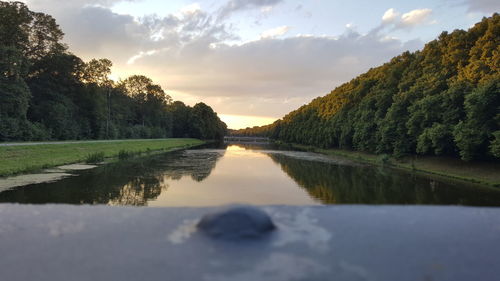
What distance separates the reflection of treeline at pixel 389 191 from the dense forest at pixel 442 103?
170 inches

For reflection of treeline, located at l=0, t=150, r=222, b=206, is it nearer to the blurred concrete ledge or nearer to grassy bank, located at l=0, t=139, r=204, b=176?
grassy bank, located at l=0, t=139, r=204, b=176

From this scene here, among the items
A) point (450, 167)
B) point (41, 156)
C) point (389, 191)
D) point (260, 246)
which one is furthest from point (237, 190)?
point (450, 167)

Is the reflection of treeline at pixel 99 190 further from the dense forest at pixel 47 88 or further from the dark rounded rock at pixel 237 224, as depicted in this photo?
the dense forest at pixel 47 88

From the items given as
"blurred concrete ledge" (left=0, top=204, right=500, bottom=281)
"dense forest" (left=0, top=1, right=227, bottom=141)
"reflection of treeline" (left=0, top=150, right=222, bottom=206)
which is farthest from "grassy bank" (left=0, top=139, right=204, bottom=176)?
"blurred concrete ledge" (left=0, top=204, right=500, bottom=281)

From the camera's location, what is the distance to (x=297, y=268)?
4836mm

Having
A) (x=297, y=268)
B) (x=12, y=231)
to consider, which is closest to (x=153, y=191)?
(x=12, y=231)

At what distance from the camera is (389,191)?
21.1 m

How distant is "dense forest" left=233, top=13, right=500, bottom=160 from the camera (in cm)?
2600

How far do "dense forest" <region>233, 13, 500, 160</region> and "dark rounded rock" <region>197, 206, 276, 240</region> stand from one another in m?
23.6

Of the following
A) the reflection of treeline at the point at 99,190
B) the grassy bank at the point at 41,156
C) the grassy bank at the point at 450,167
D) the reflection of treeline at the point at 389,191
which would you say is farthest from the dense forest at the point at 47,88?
the grassy bank at the point at 450,167

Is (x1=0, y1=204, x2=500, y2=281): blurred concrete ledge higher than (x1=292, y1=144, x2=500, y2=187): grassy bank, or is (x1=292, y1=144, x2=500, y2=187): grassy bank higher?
(x1=0, y1=204, x2=500, y2=281): blurred concrete ledge

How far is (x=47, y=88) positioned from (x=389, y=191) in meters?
55.0

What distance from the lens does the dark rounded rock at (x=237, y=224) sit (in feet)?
18.2

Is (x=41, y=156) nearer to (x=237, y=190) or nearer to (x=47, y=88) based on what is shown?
(x=237, y=190)
